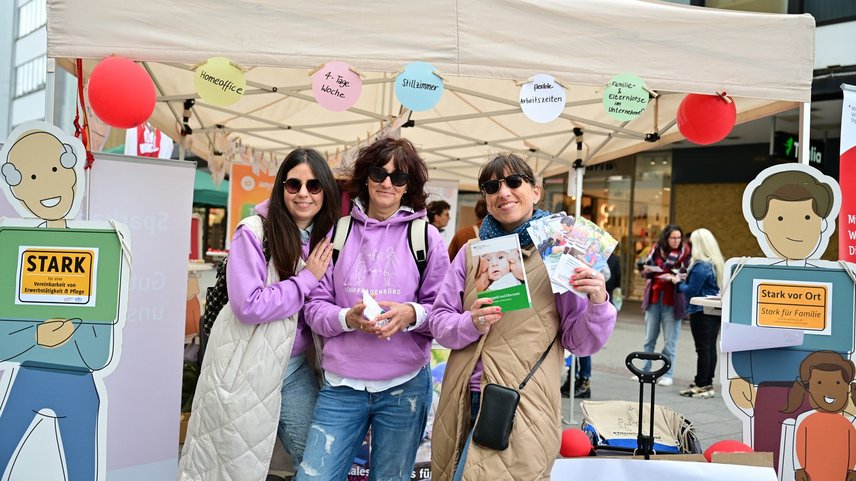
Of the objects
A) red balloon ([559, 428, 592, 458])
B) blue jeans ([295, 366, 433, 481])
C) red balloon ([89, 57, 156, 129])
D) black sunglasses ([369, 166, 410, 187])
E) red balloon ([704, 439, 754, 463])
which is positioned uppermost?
red balloon ([89, 57, 156, 129])

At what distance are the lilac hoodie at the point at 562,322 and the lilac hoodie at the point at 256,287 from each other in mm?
518

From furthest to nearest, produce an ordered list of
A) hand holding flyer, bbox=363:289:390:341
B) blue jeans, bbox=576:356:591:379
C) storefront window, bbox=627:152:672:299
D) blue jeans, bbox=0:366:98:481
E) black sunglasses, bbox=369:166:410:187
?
storefront window, bbox=627:152:672:299
blue jeans, bbox=576:356:591:379
blue jeans, bbox=0:366:98:481
black sunglasses, bbox=369:166:410:187
hand holding flyer, bbox=363:289:390:341

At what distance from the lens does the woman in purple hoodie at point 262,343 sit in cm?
237

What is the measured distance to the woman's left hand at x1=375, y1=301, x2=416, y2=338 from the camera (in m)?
2.27

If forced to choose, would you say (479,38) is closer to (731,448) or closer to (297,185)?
(297,185)

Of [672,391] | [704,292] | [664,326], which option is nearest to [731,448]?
[704,292]

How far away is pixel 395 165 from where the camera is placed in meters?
2.50

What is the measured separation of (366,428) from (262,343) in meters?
0.53

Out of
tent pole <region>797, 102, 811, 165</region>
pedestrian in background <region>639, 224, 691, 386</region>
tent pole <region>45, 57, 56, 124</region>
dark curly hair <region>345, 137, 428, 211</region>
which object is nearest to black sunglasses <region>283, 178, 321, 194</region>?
dark curly hair <region>345, 137, 428, 211</region>

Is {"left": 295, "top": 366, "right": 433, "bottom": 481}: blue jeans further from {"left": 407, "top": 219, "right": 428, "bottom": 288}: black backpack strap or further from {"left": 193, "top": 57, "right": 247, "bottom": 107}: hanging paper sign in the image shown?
{"left": 193, "top": 57, "right": 247, "bottom": 107}: hanging paper sign

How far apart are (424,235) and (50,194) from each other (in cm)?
154

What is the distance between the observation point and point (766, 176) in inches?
117

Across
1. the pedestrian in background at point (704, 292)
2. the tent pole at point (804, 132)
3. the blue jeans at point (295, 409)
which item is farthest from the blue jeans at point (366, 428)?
the pedestrian in background at point (704, 292)

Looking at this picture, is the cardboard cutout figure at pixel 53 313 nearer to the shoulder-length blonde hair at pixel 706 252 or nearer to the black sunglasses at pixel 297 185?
the black sunglasses at pixel 297 185
